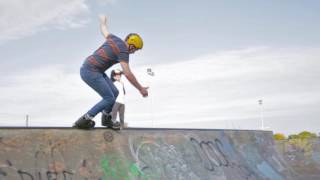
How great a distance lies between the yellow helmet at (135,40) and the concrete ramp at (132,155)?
1.30 meters

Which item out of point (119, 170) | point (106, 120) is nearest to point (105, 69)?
point (106, 120)

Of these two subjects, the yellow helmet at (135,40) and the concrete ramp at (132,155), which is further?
the yellow helmet at (135,40)

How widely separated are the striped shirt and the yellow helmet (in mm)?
181

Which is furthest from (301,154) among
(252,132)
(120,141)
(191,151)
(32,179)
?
(32,179)

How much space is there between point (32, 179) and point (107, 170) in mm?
1087

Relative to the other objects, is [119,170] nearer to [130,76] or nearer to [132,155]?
[132,155]

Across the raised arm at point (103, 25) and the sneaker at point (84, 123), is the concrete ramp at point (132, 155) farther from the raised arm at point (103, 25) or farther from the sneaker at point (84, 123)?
the raised arm at point (103, 25)

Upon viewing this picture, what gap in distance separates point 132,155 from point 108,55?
1472mm

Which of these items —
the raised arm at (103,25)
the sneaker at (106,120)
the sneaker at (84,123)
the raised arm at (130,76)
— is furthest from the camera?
the raised arm at (103,25)

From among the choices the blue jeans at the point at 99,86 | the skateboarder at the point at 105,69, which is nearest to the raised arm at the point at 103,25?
the skateboarder at the point at 105,69

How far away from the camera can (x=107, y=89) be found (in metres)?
6.12

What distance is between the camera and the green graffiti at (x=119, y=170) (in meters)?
5.60

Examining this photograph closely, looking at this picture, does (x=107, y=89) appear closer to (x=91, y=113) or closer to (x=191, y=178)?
(x=91, y=113)

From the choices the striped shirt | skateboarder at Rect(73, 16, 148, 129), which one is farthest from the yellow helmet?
the striped shirt
